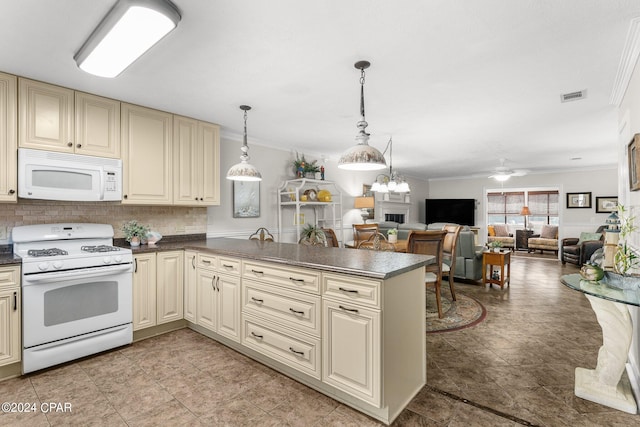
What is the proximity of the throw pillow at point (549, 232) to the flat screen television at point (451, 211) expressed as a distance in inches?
95.1

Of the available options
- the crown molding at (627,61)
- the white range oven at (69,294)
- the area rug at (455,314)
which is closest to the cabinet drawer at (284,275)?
the white range oven at (69,294)

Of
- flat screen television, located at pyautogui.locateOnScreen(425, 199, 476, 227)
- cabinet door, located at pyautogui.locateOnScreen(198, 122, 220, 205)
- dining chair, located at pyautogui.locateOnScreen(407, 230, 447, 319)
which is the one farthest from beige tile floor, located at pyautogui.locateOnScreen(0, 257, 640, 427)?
flat screen television, located at pyautogui.locateOnScreen(425, 199, 476, 227)

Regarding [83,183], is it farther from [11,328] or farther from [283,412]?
[283,412]

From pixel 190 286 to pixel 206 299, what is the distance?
1.03 ft

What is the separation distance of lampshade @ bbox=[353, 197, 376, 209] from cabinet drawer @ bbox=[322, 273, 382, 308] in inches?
168

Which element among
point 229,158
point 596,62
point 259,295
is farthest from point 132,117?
point 596,62

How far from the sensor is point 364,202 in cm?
620

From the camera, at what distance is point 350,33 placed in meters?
1.96

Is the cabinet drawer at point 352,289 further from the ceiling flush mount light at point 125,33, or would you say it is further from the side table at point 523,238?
the side table at point 523,238

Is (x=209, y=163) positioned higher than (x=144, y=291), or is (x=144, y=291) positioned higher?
(x=209, y=163)

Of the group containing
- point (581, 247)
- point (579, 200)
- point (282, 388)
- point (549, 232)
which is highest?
point (579, 200)

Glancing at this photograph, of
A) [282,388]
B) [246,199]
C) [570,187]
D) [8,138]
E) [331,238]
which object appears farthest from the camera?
[570,187]

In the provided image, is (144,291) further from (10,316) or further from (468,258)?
(468,258)

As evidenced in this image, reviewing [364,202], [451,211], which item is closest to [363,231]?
[364,202]
